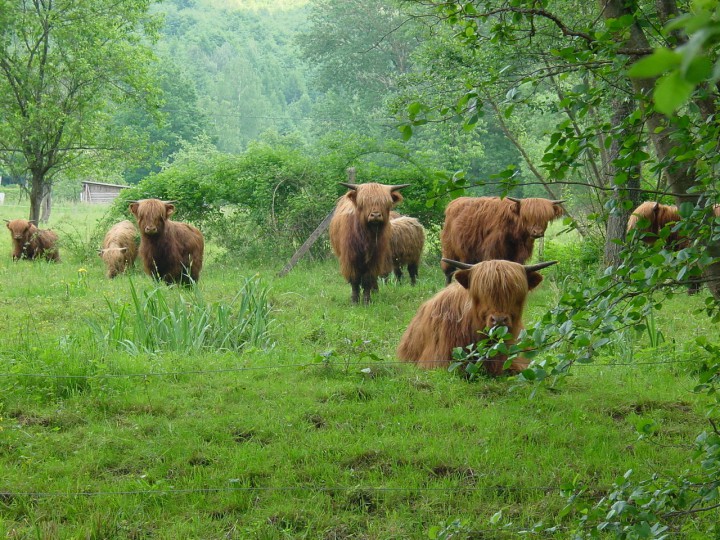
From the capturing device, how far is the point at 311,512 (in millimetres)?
3967

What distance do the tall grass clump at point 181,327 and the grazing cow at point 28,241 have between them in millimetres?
9827

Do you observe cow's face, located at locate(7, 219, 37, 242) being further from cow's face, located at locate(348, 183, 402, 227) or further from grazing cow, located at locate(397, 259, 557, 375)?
grazing cow, located at locate(397, 259, 557, 375)

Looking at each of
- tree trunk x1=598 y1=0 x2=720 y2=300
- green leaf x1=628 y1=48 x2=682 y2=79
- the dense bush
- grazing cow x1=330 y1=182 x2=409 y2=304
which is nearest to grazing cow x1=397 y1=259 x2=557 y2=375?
tree trunk x1=598 y1=0 x2=720 y2=300

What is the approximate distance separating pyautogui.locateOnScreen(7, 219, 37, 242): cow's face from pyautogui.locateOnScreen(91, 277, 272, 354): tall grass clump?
997 centimetres

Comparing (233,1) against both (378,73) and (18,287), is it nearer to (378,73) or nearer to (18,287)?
(378,73)

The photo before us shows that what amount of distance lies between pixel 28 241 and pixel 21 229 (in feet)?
0.99

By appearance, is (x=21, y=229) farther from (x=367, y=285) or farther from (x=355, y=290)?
(x=367, y=285)

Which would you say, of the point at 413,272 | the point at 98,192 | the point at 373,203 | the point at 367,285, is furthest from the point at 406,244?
the point at 98,192

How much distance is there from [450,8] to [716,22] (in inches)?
132

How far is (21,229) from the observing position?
16.6 m

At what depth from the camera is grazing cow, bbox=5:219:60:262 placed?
16.6m

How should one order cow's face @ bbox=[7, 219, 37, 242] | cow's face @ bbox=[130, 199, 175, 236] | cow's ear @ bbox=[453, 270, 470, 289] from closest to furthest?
cow's ear @ bbox=[453, 270, 470, 289], cow's face @ bbox=[130, 199, 175, 236], cow's face @ bbox=[7, 219, 37, 242]

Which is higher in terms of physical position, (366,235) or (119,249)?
(366,235)

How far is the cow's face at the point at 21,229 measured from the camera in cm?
1655
